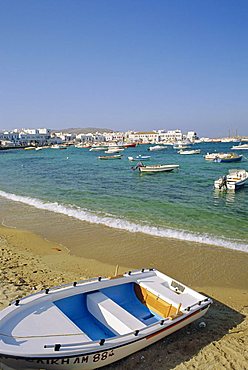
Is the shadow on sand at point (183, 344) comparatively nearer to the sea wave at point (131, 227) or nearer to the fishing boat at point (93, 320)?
the fishing boat at point (93, 320)

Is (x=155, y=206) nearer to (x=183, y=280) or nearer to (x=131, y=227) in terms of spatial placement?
(x=131, y=227)

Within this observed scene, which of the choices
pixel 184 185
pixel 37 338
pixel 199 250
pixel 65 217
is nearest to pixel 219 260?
pixel 199 250

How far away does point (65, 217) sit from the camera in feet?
59.1

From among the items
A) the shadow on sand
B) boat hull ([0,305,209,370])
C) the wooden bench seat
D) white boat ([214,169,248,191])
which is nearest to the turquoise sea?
white boat ([214,169,248,191])

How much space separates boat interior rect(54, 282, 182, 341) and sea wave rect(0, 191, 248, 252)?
674cm

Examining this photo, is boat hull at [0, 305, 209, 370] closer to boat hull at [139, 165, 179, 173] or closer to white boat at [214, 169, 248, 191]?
white boat at [214, 169, 248, 191]

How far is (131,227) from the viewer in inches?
→ 620

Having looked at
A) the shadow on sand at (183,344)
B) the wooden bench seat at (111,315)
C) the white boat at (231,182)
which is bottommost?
the shadow on sand at (183,344)

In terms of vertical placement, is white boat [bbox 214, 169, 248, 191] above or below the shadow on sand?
above

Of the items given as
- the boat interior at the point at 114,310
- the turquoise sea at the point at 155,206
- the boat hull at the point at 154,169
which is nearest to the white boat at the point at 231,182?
the turquoise sea at the point at 155,206

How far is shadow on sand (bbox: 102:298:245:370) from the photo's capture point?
609 cm

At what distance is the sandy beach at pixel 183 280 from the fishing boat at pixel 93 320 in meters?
0.41

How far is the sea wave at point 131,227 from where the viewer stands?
1359cm

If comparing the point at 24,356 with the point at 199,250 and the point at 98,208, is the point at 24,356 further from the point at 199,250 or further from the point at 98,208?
the point at 98,208
